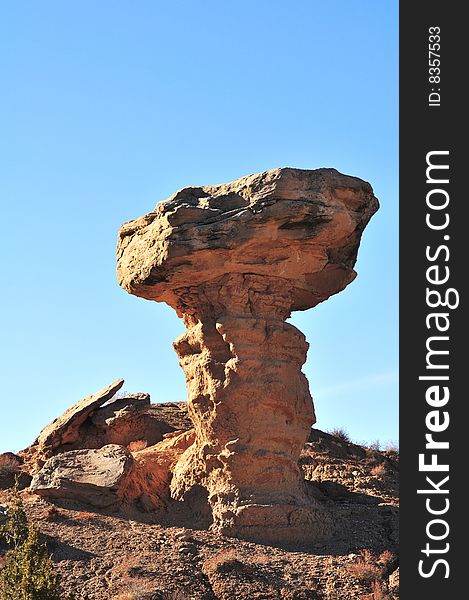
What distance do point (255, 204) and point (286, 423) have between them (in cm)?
469

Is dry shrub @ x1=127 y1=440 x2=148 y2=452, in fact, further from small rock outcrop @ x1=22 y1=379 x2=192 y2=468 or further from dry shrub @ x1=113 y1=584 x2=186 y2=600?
dry shrub @ x1=113 y1=584 x2=186 y2=600

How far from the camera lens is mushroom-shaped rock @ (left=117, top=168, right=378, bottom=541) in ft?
74.9

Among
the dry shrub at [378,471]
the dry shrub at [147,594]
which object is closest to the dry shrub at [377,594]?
the dry shrub at [147,594]

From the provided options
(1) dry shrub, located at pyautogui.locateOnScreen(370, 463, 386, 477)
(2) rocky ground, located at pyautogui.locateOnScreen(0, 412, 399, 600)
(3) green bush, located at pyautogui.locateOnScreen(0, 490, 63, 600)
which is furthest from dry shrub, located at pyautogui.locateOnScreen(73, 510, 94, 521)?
(1) dry shrub, located at pyautogui.locateOnScreen(370, 463, 386, 477)

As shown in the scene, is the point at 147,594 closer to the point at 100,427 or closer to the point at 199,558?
the point at 199,558

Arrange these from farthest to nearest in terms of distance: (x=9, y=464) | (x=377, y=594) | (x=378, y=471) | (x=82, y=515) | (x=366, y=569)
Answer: (x=378, y=471), (x=9, y=464), (x=82, y=515), (x=366, y=569), (x=377, y=594)

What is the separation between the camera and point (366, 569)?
20984 millimetres

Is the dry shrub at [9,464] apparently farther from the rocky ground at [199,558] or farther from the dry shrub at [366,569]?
the dry shrub at [366,569]

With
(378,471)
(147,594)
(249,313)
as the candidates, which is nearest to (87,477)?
(147,594)

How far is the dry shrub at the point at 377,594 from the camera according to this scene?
1980cm

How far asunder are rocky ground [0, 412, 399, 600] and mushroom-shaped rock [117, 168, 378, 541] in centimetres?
87

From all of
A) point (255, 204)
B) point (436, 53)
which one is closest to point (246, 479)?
point (255, 204)

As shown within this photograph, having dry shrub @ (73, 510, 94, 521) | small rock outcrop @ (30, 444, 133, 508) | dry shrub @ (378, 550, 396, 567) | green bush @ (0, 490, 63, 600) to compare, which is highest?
small rock outcrop @ (30, 444, 133, 508)

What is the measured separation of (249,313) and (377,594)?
22.2 ft
